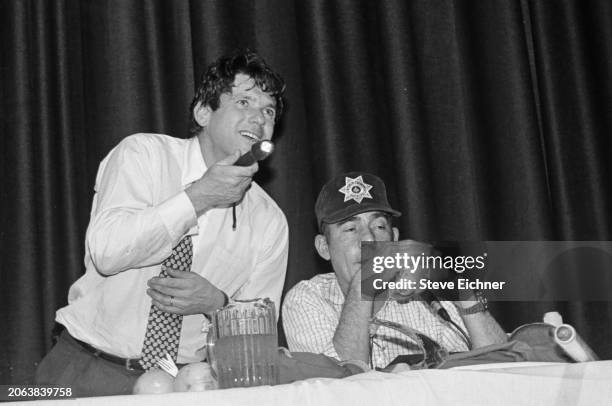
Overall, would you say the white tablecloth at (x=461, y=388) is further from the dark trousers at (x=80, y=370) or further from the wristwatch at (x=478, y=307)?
the dark trousers at (x=80, y=370)

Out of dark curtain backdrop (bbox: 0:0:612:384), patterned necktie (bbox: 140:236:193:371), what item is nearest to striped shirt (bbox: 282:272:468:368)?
patterned necktie (bbox: 140:236:193:371)

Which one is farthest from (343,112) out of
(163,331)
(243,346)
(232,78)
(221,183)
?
(243,346)

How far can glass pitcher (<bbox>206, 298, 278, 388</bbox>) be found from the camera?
3.75 ft

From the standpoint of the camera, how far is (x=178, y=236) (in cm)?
179

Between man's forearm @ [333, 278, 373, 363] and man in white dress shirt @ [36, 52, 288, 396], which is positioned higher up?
man in white dress shirt @ [36, 52, 288, 396]

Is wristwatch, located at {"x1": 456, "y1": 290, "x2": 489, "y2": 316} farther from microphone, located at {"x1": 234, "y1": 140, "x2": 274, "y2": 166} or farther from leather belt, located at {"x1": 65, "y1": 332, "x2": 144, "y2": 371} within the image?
leather belt, located at {"x1": 65, "y1": 332, "x2": 144, "y2": 371}

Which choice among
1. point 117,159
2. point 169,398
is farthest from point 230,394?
point 117,159

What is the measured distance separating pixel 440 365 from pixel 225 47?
1625 millimetres

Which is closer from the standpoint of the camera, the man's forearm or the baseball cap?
the man's forearm

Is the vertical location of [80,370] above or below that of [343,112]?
below

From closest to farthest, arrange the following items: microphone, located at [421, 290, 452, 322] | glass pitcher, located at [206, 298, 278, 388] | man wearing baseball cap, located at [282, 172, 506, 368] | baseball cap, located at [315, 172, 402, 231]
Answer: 1. glass pitcher, located at [206, 298, 278, 388]
2. microphone, located at [421, 290, 452, 322]
3. man wearing baseball cap, located at [282, 172, 506, 368]
4. baseball cap, located at [315, 172, 402, 231]

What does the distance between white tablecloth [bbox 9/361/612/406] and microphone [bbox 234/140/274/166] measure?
58 cm

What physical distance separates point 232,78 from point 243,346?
39.9 inches

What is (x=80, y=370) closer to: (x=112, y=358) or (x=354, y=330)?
(x=112, y=358)
